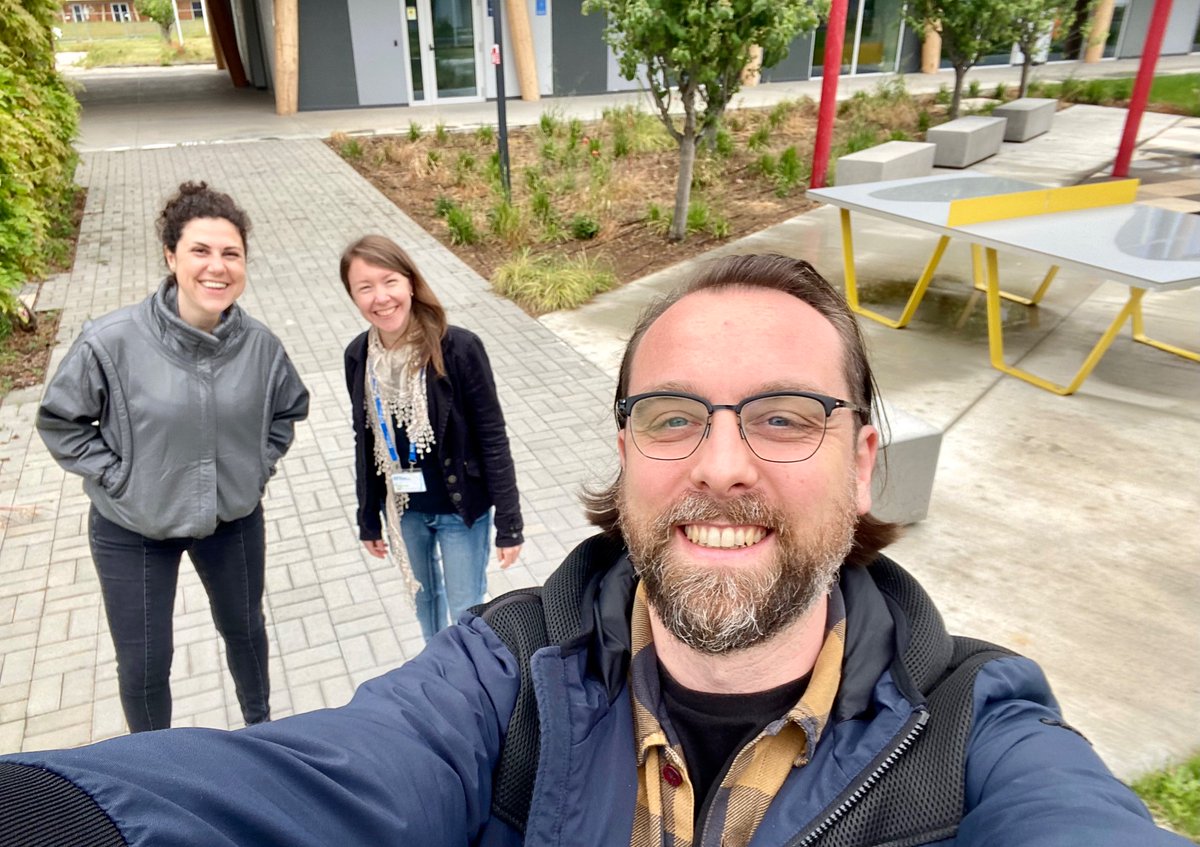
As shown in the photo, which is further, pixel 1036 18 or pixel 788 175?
pixel 1036 18

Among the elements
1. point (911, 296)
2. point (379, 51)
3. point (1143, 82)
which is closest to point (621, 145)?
point (911, 296)

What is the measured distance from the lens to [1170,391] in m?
6.04

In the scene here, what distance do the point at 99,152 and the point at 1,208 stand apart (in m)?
9.57

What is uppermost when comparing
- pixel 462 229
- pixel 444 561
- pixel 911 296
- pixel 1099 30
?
pixel 1099 30

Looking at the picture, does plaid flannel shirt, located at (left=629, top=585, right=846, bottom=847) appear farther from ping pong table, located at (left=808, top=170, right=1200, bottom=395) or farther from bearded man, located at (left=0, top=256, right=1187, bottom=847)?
ping pong table, located at (left=808, top=170, right=1200, bottom=395)

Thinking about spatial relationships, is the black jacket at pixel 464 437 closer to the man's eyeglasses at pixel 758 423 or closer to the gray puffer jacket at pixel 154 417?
the gray puffer jacket at pixel 154 417

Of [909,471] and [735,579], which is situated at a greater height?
[735,579]

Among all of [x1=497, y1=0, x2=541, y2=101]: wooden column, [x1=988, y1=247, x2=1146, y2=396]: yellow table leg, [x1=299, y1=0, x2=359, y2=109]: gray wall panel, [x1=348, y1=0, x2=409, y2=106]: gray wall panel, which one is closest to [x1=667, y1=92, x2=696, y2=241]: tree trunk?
[x1=988, y1=247, x2=1146, y2=396]: yellow table leg

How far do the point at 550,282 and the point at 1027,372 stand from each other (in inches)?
170

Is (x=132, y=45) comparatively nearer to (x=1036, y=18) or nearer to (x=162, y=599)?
(x=1036, y=18)

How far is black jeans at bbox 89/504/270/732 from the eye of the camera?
2646 mm

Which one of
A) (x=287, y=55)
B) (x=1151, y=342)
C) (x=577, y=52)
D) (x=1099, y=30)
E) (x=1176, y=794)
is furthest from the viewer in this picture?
(x=1099, y=30)

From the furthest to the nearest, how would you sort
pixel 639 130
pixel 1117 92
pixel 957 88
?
pixel 1117 92
pixel 957 88
pixel 639 130

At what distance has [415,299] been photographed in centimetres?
288
